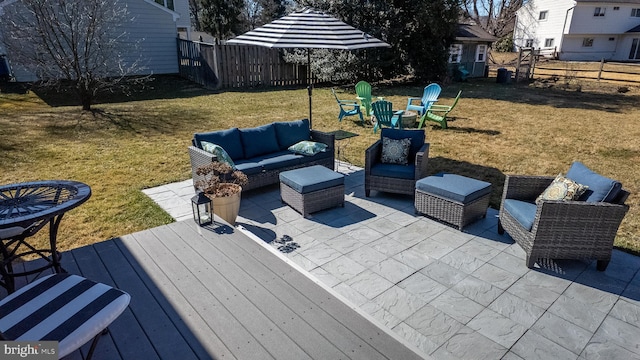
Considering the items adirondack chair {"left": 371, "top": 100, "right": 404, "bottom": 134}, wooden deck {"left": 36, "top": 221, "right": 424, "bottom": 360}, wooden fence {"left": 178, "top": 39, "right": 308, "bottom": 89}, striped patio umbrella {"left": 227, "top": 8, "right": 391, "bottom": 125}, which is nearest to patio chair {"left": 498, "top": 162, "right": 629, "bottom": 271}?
wooden deck {"left": 36, "top": 221, "right": 424, "bottom": 360}

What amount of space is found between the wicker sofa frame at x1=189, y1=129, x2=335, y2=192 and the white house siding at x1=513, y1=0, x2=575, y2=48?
97.9 ft

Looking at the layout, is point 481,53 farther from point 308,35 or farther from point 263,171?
point 263,171

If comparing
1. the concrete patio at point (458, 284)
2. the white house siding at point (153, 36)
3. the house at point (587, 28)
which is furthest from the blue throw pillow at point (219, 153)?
the house at point (587, 28)

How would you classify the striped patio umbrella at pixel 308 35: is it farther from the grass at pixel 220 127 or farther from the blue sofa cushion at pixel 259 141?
the grass at pixel 220 127

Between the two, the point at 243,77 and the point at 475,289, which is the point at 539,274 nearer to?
the point at 475,289

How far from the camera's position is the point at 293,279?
2871mm

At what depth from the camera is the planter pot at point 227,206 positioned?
4047 millimetres

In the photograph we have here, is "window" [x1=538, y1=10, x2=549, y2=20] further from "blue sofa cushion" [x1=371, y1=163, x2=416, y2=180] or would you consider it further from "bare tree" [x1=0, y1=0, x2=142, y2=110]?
"blue sofa cushion" [x1=371, y1=163, x2=416, y2=180]

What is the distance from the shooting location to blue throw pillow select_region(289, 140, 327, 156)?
5.54 metres

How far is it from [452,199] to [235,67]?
13.0 meters

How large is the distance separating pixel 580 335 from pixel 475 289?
2.59 ft

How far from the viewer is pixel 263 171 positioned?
17.0 ft

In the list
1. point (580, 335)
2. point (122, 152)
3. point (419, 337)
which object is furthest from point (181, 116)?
point (580, 335)

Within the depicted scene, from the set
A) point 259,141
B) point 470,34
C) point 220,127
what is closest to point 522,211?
point 259,141
